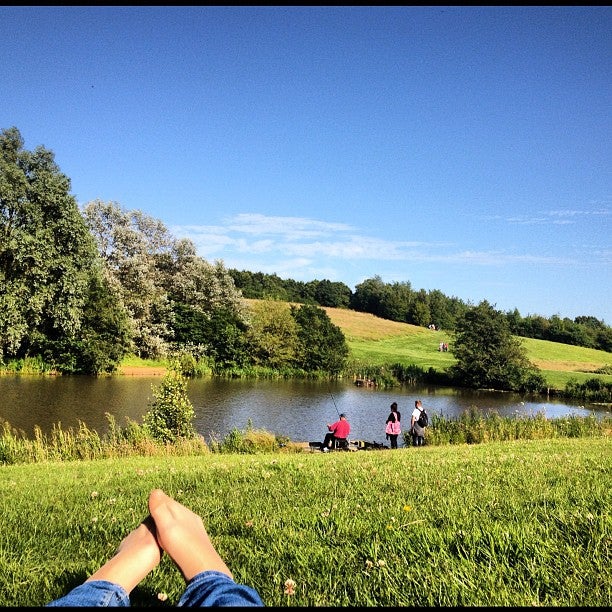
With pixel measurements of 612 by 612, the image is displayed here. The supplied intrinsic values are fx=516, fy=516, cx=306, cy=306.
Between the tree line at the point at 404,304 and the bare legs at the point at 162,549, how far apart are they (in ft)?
304

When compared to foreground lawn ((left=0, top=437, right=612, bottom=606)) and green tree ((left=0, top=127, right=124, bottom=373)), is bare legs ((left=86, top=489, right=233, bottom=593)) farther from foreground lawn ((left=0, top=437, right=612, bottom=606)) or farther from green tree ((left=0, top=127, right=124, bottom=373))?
green tree ((left=0, top=127, right=124, bottom=373))

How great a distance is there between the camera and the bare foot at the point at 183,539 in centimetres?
215

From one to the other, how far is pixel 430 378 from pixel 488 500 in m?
56.9

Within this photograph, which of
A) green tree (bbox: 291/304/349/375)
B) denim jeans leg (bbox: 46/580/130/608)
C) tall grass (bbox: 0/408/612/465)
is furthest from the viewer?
green tree (bbox: 291/304/349/375)

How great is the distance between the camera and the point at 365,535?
375 centimetres

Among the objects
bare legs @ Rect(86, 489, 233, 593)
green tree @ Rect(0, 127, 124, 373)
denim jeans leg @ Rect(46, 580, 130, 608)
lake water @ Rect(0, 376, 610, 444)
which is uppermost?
green tree @ Rect(0, 127, 124, 373)

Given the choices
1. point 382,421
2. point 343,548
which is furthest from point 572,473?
point 382,421

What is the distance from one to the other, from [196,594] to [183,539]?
1.25 ft

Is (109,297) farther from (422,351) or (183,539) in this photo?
(422,351)

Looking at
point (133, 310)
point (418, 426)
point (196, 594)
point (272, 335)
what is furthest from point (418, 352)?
point (196, 594)

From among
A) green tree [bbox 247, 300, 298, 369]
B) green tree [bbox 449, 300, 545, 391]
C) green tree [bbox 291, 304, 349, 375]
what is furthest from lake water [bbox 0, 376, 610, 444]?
green tree [bbox 291, 304, 349, 375]

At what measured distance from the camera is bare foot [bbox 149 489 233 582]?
7.07ft

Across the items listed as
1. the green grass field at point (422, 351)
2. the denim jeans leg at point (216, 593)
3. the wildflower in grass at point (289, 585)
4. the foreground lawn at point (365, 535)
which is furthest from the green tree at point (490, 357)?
the denim jeans leg at point (216, 593)

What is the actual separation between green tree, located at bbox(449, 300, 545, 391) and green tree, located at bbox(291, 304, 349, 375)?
13194mm
